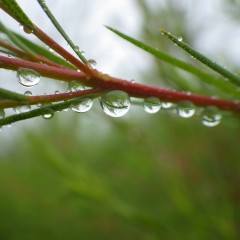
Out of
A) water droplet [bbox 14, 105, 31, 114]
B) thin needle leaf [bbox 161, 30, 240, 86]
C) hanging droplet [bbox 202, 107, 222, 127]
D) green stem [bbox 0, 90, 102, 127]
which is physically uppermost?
hanging droplet [bbox 202, 107, 222, 127]

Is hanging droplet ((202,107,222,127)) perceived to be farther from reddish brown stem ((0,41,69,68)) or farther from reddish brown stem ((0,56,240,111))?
reddish brown stem ((0,41,69,68))

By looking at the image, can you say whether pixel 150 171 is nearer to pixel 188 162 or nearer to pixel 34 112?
pixel 188 162

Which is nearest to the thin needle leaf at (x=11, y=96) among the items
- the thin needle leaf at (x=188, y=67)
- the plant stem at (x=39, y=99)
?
the plant stem at (x=39, y=99)

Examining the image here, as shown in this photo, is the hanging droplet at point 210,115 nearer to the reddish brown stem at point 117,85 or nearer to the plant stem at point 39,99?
the reddish brown stem at point 117,85

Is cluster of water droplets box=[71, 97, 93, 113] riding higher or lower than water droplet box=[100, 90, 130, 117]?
lower

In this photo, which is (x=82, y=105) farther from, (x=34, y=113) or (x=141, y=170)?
(x=141, y=170)

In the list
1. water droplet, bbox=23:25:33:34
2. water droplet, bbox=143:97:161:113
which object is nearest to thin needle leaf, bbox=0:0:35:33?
water droplet, bbox=23:25:33:34

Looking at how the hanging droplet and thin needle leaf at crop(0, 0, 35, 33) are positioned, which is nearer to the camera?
thin needle leaf at crop(0, 0, 35, 33)
